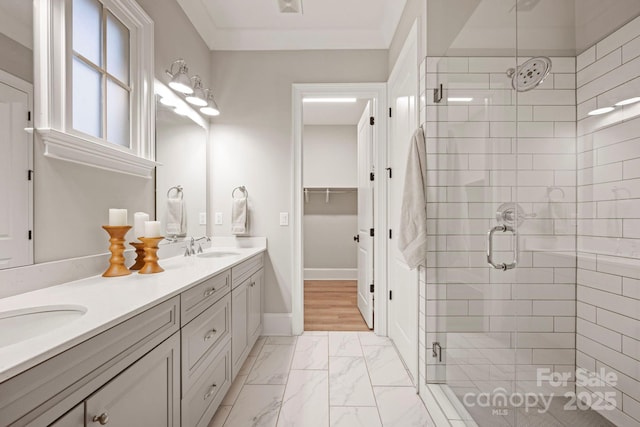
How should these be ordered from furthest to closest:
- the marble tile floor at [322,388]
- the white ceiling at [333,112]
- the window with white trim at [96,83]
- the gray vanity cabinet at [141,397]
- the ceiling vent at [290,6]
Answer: the white ceiling at [333,112] < the ceiling vent at [290,6] < the marble tile floor at [322,388] < the window with white trim at [96,83] < the gray vanity cabinet at [141,397]

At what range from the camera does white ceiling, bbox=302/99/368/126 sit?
4.03m

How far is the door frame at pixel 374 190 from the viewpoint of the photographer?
8.69ft

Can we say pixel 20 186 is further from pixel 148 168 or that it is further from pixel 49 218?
pixel 148 168

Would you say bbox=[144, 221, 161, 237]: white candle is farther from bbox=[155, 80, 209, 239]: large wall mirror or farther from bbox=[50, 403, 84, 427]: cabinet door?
bbox=[50, 403, 84, 427]: cabinet door

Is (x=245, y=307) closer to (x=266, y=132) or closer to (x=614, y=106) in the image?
(x=266, y=132)

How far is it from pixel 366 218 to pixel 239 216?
1236mm

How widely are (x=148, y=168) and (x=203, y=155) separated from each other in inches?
35.1

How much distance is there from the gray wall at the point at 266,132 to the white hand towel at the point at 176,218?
0.56 meters

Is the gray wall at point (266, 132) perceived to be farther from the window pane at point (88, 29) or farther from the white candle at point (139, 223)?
the window pane at point (88, 29)

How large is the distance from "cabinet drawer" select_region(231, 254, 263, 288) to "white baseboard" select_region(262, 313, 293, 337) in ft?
1.69

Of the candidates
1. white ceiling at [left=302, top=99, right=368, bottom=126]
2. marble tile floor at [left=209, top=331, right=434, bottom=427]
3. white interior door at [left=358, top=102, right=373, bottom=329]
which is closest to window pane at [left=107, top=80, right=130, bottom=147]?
marble tile floor at [left=209, top=331, right=434, bottom=427]

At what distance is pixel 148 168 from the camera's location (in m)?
1.74

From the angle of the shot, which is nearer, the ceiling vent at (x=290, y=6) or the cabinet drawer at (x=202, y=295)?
the cabinet drawer at (x=202, y=295)

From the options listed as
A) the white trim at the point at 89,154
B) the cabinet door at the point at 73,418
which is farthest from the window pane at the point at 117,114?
the cabinet door at the point at 73,418
